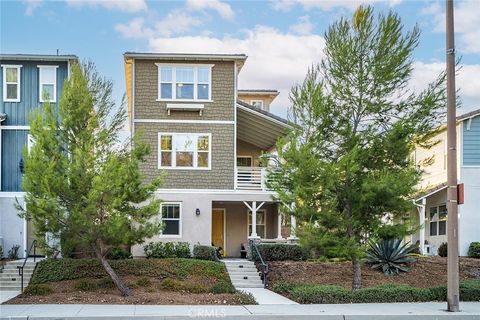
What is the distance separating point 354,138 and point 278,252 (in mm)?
8020

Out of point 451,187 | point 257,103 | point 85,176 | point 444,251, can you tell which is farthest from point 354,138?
point 257,103

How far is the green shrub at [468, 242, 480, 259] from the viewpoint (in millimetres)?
27341

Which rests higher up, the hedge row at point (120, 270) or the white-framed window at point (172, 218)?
the white-framed window at point (172, 218)

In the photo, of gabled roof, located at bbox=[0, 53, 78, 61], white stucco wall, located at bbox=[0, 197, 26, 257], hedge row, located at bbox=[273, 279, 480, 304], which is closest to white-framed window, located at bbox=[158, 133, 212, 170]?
gabled roof, located at bbox=[0, 53, 78, 61]

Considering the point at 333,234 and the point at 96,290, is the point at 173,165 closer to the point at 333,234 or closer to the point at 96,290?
the point at 96,290

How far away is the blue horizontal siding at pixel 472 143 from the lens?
1127 inches

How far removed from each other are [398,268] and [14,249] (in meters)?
15.3

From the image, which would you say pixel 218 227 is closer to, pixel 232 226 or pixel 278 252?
pixel 232 226

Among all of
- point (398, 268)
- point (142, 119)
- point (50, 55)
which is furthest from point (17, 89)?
point (398, 268)

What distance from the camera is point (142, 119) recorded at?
26516 mm

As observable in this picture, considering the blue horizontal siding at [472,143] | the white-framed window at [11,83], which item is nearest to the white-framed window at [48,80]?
the white-framed window at [11,83]

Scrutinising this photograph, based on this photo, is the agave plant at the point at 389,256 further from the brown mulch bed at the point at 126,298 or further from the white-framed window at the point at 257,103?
the white-framed window at the point at 257,103

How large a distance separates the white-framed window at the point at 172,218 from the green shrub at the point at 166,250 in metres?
1.34

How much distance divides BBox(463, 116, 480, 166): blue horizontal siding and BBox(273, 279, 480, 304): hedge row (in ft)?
38.1
